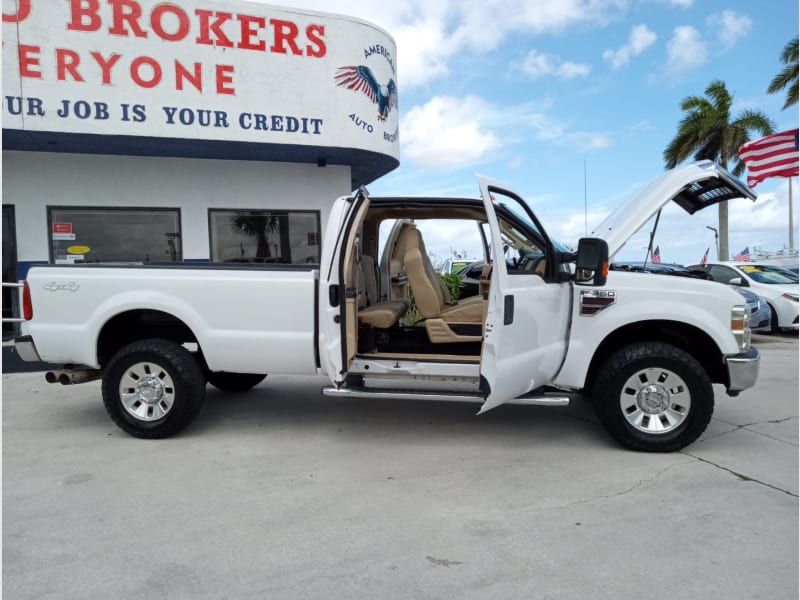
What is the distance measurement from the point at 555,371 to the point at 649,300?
928mm

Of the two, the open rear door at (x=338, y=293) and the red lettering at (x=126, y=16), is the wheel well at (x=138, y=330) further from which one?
the red lettering at (x=126, y=16)

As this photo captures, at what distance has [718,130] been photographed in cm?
2677

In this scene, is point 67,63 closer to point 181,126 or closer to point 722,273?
point 181,126

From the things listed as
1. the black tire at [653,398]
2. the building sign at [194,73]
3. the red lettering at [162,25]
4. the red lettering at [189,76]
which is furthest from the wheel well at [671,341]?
the red lettering at [162,25]

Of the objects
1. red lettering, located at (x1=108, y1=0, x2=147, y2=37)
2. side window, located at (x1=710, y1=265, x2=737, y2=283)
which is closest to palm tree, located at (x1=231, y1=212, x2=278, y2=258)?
red lettering, located at (x1=108, y1=0, x2=147, y2=37)

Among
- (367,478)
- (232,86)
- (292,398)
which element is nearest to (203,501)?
(367,478)

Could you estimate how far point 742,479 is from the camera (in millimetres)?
4160

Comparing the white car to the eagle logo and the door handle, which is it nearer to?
the eagle logo

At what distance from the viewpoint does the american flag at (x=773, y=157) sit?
599 inches

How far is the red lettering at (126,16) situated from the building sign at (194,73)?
16mm

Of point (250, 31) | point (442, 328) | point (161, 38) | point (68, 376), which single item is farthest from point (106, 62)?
point (442, 328)

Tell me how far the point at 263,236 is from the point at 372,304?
6.33m

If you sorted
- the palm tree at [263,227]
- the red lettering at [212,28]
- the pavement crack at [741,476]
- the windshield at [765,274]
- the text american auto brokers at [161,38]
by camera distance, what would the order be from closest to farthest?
1. the pavement crack at [741,476]
2. the text american auto brokers at [161,38]
3. the red lettering at [212,28]
4. the palm tree at [263,227]
5. the windshield at [765,274]

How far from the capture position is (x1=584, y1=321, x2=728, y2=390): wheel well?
4.86 meters
